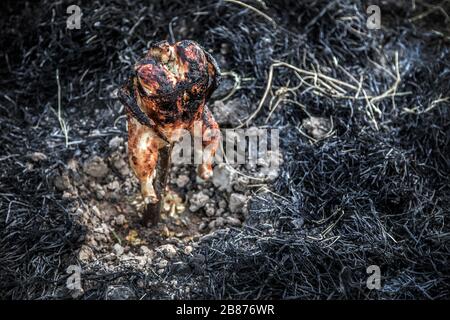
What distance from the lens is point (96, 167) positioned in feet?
8.88

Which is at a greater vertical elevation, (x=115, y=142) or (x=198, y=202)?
(x=115, y=142)

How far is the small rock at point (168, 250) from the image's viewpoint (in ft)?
7.94

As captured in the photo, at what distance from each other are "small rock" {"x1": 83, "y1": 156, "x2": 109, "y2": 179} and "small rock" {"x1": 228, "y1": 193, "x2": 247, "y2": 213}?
1.87 ft

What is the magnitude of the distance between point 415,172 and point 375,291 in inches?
26.6

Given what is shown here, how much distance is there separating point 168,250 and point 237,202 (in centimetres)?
38

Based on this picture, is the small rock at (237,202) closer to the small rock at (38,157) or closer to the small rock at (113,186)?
the small rock at (113,186)

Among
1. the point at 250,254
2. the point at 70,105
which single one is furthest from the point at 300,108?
the point at 70,105

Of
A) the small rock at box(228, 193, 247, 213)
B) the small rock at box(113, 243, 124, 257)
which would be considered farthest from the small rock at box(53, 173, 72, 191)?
the small rock at box(228, 193, 247, 213)
